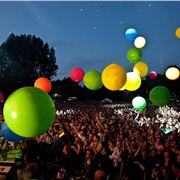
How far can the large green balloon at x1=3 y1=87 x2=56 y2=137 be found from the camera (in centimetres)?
519

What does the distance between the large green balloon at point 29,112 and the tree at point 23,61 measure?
41.6 meters

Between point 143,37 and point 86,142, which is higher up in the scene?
point 143,37

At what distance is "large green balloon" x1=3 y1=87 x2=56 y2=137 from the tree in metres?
41.6

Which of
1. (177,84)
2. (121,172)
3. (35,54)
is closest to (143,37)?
(121,172)

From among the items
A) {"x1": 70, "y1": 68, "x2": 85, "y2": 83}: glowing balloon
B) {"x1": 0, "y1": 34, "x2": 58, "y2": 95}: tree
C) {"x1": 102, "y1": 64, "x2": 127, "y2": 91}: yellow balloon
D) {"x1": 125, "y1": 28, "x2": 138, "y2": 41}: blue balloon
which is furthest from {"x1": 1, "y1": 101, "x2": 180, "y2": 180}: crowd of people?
{"x1": 0, "y1": 34, "x2": 58, "y2": 95}: tree

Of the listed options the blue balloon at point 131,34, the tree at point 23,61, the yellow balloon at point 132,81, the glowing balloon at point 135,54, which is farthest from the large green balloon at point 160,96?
the tree at point 23,61

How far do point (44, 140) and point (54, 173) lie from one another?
222cm

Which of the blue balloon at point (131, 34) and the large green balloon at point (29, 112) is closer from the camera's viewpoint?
the large green balloon at point (29, 112)

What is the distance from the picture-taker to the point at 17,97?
530 centimetres

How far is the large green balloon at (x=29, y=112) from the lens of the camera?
5188 mm

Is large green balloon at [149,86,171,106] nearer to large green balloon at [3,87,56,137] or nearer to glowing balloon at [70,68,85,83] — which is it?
glowing balloon at [70,68,85,83]

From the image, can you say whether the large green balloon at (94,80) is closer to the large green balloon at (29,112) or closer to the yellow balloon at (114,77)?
the yellow balloon at (114,77)

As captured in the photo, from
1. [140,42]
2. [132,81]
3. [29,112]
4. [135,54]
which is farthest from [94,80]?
[29,112]

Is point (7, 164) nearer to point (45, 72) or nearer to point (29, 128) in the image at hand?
point (29, 128)
